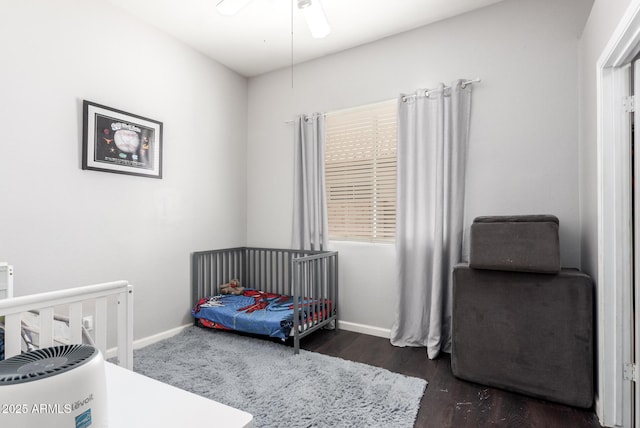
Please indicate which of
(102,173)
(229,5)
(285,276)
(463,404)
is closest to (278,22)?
(229,5)

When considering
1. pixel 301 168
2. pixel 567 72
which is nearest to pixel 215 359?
pixel 301 168

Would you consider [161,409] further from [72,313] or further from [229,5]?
[229,5]

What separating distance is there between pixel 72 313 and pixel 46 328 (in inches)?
3.4

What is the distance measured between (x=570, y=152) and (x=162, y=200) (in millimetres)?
3008

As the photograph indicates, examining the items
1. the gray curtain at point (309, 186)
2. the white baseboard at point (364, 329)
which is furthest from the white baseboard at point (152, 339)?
the white baseboard at point (364, 329)

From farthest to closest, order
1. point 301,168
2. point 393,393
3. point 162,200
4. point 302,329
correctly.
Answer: point 301,168 < point 162,200 < point 302,329 < point 393,393

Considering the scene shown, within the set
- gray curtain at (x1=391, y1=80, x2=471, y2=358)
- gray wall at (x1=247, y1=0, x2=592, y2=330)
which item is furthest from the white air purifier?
gray wall at (x1=247, y1=0, x2=592, y2=330)

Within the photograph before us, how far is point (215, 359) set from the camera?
7.66 ft

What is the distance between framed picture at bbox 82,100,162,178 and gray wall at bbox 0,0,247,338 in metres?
0.06

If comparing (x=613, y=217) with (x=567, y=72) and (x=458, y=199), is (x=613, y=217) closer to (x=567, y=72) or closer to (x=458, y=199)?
(x=458, y=199)

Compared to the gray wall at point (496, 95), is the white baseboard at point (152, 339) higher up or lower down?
lower down

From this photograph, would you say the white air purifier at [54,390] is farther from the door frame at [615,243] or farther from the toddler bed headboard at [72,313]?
the door frame at [615,243]

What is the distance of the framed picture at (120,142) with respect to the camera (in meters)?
2.24

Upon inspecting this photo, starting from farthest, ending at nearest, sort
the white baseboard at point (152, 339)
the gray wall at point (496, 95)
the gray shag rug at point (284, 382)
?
1. the white baseboard at point (152, 339)
2. the gray wall at point (496, 95)
3. the gray shag rug at point (284, 382)
